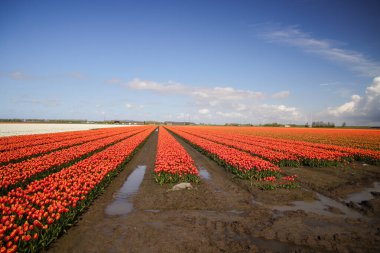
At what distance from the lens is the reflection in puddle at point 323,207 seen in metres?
8.14

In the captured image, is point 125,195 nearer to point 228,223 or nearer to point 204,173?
point 228,223

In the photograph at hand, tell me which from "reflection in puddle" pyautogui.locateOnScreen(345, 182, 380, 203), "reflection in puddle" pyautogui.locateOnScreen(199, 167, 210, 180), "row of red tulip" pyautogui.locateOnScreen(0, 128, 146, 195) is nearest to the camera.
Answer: "row of red tulip" pyautogui.locateOnScreen(0, 128, 146, 195)

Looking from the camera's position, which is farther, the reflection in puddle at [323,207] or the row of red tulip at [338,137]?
the row of red tulip at [338,137]

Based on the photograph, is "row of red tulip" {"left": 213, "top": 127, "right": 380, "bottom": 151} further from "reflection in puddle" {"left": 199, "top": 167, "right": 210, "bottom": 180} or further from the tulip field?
"reflection in puddle" {"left": 199, "top": 167, "right": 210, "bottom": 180}

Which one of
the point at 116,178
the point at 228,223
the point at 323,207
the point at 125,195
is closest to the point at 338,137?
the point at 323,207

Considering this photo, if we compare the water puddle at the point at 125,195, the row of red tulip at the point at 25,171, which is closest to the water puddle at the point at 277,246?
the water puddle at the point at 125,195

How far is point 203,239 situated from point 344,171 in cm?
1301

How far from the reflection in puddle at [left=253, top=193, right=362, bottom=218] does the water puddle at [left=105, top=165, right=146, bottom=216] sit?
4674 millimetres

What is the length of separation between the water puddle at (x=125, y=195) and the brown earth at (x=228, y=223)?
0.71 feet

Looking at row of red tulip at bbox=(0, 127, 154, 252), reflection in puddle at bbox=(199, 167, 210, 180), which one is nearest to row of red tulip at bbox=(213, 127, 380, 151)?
reflection in puddle at bbox=(199, 167, 210, 180)

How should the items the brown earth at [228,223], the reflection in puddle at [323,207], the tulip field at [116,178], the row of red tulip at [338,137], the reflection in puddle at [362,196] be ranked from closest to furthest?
the brown earth at [228,223]
the tulip field at [116,178]
the reflection in puddle at [323,207]
the reflection in puddle at [362,196]
the row of red tulip at [338,137]

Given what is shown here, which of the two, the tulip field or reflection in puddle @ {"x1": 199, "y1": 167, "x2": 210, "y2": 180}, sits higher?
the tulip field

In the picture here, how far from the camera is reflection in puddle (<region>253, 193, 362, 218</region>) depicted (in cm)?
814

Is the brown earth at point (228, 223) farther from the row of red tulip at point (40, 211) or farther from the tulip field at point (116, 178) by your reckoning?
the row of red tulip at point (40, 211)
